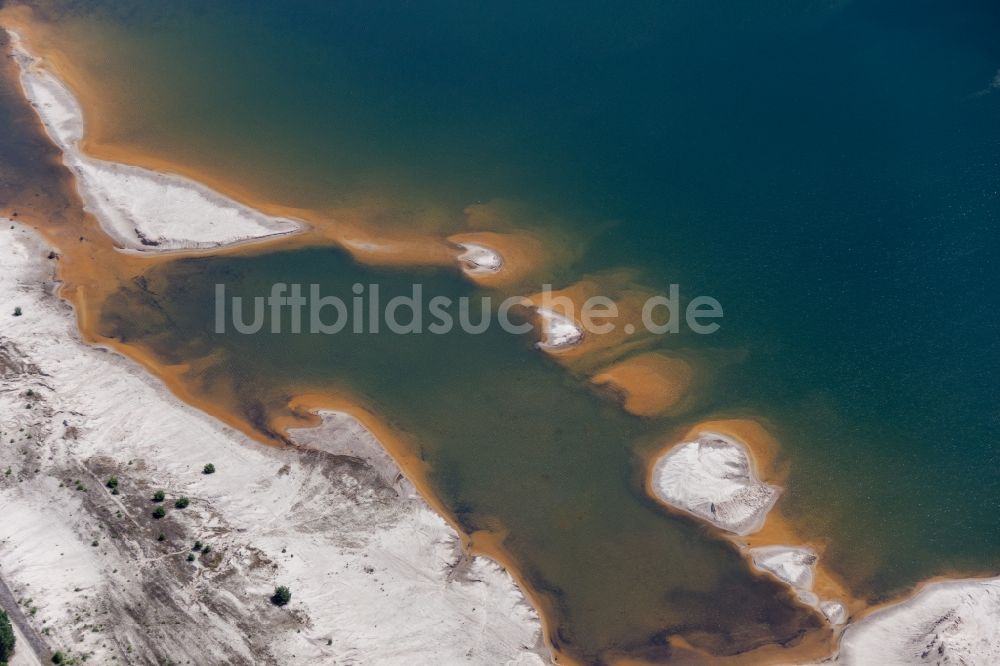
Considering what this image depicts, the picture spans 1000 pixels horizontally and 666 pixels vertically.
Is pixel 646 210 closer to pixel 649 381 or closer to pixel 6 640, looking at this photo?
pixel 649 381

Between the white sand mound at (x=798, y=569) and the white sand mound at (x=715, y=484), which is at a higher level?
the white sand mound at (x=715, y=484)

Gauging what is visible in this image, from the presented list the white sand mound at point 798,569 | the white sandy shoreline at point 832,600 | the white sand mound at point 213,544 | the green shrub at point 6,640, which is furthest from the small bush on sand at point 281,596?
the white sand mound at point 798,569

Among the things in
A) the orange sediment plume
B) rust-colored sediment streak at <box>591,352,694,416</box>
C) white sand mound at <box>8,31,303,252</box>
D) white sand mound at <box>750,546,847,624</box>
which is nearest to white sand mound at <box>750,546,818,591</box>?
white sand mound at <box>750,546,847,624</box>

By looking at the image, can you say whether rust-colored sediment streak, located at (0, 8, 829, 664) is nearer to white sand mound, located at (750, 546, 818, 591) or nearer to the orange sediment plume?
the orange sediment plume

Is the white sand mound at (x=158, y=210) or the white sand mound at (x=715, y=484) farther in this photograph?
the white sand mound at (x=158, y=210)

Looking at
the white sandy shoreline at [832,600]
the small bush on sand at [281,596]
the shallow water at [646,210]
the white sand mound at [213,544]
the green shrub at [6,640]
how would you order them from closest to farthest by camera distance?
the green shrub at [6,640] < the white sand mound at [213,544] < the small bush on sand at [281,596] < the white sandy shoreline at [832,600] < the shallow water at [646,210]

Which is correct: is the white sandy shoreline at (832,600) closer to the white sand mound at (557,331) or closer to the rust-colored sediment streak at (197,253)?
the rust-colored sediment streak at (197,253)
